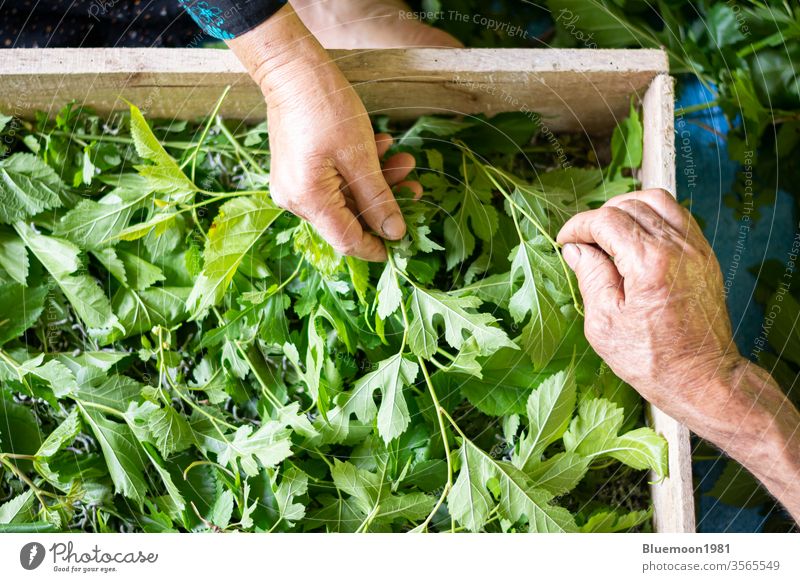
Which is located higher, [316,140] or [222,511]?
[316,140]

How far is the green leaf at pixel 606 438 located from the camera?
58 cm

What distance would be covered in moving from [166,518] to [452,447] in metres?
0.26

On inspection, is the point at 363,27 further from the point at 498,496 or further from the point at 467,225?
the point at 498,496

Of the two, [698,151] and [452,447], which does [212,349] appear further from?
[698,151]

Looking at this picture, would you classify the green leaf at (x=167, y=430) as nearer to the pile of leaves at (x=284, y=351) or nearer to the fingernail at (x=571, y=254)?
the pile of leaves at (x=284, y=351)

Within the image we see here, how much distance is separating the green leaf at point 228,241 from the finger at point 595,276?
0.86 feet

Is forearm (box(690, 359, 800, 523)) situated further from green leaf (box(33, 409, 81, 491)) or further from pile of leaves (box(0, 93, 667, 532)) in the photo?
green leaf (box(33, 409, 81, 491))

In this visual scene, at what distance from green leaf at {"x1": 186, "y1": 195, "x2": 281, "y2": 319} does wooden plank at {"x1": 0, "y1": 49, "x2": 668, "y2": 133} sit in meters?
0.12

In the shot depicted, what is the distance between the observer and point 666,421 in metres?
0.61

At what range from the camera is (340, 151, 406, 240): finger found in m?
0.55

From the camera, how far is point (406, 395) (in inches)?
23.4

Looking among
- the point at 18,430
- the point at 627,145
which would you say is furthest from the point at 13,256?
the point at 627,145

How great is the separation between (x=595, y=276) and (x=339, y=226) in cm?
21

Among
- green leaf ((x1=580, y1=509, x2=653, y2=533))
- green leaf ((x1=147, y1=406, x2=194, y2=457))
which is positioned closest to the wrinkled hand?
green leaf ((x1=580, y1=509, x2=653, y2=533))
